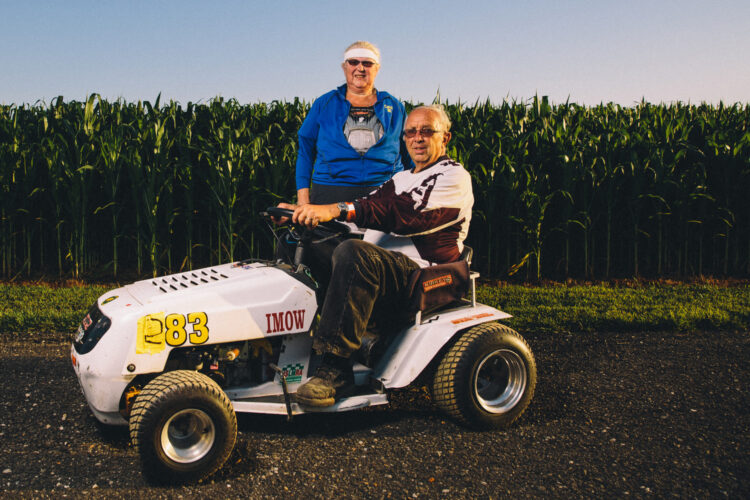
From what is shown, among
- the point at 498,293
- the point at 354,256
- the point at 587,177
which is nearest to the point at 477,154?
the point at 587,177

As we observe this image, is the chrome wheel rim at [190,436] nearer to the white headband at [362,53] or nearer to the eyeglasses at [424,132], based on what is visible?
the eyeglasses at [424,132]

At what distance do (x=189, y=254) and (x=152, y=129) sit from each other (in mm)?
1689

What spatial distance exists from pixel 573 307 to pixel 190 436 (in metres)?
4.41

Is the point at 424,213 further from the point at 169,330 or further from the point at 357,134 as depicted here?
the point at 169,330

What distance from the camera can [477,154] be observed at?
805cm

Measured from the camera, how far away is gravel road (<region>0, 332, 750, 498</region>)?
280cm

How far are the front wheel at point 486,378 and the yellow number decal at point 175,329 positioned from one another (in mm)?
1306

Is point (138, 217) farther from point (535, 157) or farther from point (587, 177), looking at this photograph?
point (587, 177)

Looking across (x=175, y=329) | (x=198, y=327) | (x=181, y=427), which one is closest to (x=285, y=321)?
(x=198, y=327)

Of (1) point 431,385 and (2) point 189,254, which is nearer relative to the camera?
(1) point 431,385

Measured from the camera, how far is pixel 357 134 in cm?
407

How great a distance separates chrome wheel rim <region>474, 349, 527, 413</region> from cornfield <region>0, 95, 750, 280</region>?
14.2 feet

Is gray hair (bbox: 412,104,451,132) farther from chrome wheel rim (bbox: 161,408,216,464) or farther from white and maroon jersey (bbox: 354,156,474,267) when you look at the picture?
chrome wheel rim (bbox: 161,408,216,464)

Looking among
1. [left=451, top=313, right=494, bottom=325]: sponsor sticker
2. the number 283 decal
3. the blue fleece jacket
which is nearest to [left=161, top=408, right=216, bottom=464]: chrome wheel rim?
the number 283 decal
